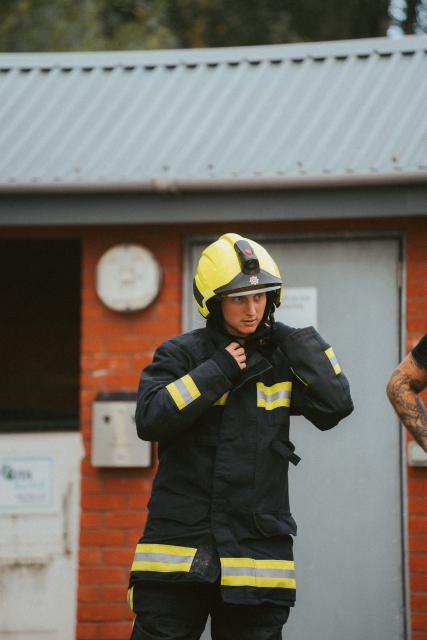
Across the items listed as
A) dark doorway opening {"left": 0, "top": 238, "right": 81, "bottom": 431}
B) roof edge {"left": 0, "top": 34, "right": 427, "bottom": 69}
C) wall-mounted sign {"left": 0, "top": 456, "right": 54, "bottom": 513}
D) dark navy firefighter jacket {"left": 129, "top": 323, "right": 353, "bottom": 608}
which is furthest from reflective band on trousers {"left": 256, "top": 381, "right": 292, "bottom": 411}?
dark doorway opening {"left": 0, "top": 238, "right": 81, "bottom": 431}

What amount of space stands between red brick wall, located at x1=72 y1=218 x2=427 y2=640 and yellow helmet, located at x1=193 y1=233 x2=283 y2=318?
5.81ft

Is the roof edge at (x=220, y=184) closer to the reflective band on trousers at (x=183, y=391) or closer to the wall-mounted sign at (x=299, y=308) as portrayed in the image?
the wall-mounted sign at (x=299, y=308)

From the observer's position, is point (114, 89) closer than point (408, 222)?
No

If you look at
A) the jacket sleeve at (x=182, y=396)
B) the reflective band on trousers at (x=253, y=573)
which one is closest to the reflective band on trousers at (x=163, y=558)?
the reflective band on trousers at (x=253, y=573)

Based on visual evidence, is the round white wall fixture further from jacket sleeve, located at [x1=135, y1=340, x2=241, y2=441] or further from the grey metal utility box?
jacket sleeve, located at [x1=135, y1=340, x2=241, y2=441]

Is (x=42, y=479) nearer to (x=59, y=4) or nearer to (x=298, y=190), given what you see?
(x=298, y=190)

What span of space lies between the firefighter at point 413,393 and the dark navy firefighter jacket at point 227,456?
32 cm

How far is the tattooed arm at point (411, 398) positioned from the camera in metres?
2.98

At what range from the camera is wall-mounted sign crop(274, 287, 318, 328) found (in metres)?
4.55

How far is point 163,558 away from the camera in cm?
266

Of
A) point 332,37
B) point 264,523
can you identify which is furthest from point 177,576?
point 332,37

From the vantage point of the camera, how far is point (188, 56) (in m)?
5.62

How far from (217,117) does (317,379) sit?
2749mm

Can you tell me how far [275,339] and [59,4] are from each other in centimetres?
1295
